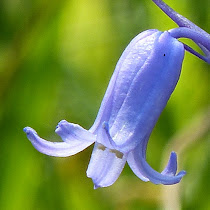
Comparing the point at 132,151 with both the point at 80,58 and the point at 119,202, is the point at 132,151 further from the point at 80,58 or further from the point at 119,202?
the point at 80,58

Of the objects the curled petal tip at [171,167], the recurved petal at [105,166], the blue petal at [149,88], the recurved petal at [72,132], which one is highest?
the blue petal at [149,88]

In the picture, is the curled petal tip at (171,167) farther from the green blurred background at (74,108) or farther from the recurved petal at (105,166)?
the green blurred background at (74,108)

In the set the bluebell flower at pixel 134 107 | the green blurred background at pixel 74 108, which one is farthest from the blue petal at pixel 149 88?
the green blurred background at pixel 74 108

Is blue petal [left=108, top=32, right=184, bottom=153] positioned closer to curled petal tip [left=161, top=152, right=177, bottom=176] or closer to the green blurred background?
curled petal tip [left=161, top=152, right=177, bottom=176]

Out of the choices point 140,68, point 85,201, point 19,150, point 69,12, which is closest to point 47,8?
point 69,12

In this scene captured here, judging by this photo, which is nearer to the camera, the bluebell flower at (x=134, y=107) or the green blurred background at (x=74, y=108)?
Answer: the bluebell flower at (x=134, y=107)

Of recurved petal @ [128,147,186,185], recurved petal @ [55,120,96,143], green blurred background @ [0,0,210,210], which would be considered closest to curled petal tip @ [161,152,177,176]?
recurved petal @ [128,147,186,185]
